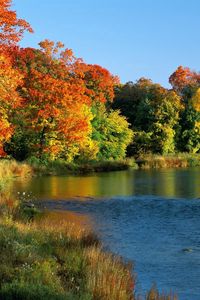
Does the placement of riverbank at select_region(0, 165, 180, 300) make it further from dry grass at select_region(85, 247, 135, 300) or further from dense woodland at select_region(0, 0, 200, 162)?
dense woodland at select_region(0, 0, 200, 162)

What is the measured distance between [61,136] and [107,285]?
44.4 m

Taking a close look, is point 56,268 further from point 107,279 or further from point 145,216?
point 145,216

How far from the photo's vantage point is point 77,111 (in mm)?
55531

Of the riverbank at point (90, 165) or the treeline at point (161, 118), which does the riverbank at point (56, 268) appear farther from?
the treeline at point (161, 118)

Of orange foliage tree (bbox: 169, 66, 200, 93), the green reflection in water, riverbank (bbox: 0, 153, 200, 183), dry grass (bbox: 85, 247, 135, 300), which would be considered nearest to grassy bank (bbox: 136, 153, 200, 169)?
riverbank (bbox: 0, 153, 200, 183)

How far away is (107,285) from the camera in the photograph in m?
10.8

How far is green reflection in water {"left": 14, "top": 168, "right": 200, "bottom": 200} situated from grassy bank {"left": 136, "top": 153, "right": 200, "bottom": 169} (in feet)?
56.0

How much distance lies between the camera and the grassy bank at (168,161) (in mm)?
66312

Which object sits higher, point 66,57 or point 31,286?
point 66,57

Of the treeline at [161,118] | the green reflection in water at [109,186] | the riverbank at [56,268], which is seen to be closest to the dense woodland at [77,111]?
the treeline at [161,118]

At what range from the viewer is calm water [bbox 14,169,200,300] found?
1501 centimetres

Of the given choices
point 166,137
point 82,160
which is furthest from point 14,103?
point 166,137

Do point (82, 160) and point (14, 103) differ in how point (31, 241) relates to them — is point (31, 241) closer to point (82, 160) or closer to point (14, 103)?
point (14, 103)

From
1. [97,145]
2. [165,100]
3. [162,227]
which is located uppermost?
[165,100]
